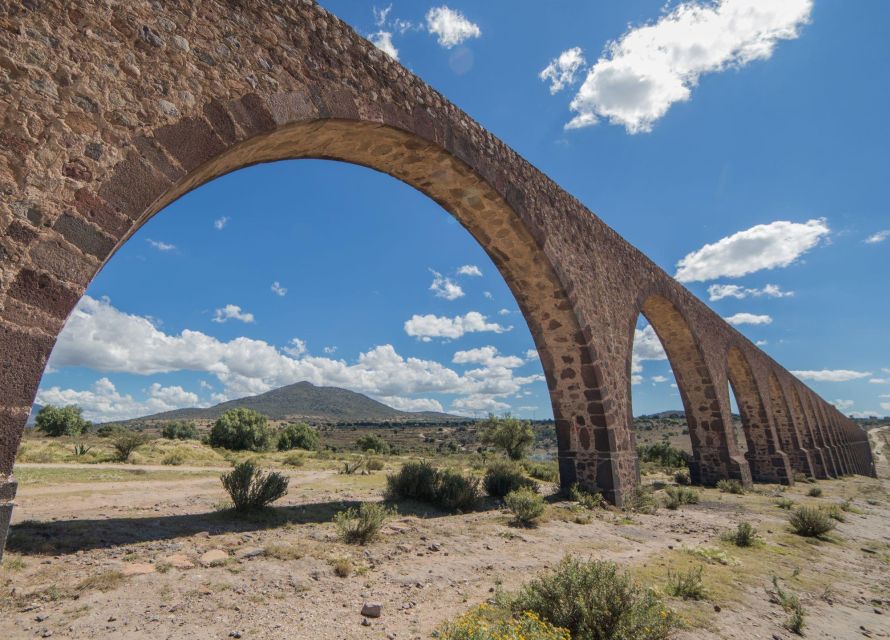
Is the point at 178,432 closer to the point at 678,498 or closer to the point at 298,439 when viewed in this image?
the point at 298,439

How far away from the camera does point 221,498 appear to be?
21.7 ft

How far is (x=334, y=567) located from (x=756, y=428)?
18.0m


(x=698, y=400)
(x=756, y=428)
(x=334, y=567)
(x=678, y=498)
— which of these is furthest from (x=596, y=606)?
(x=756, y=428)

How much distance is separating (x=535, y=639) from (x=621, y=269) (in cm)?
942

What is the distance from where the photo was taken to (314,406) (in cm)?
11406

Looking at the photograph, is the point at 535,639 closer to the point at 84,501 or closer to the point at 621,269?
the point at 84,501

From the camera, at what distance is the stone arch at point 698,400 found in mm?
12430

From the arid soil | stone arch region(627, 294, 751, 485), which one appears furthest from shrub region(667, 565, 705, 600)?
stone arch region(627, 294, 751, 485)

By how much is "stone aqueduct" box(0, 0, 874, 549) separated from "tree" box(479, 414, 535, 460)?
29.6ft

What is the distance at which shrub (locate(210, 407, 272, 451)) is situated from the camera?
2867 centimetres

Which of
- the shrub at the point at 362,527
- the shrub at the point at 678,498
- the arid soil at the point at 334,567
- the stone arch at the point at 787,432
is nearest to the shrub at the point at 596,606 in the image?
the arid soil at the point at 334,567

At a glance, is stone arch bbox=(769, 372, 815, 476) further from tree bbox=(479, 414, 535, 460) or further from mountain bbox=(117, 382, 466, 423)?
mountain bbox=(117, 382, 466, 423)

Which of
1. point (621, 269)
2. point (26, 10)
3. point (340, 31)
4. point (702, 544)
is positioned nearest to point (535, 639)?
point (702, 544)

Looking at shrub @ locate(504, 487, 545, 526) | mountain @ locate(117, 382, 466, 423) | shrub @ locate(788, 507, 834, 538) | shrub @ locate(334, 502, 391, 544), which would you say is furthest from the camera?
mountain @ locate(117, 382, 466, 423)
